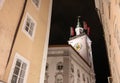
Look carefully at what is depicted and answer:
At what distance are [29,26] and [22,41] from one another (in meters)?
1.58

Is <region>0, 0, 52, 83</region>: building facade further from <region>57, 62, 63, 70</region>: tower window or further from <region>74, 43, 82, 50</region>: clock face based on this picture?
<region>74, 43, 82, 50</region>: clock face

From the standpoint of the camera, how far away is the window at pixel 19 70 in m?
8.63

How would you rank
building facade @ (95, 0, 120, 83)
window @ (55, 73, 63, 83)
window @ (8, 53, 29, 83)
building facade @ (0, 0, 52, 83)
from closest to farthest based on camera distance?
building facade @ (95, 0, 120, 83) → building facade @ (0, 0, 52, 83) → window @ (8, 53, 29, 83) → window @ (55, 73, 63, 83)

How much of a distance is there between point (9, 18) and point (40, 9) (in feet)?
14.2

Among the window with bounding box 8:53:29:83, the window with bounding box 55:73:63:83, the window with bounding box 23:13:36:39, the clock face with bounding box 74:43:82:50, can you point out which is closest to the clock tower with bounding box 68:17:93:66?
the clock face with bounding box 74:43:82:50

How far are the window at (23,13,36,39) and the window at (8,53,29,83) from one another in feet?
6.11

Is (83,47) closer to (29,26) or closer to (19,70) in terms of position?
(29,26)

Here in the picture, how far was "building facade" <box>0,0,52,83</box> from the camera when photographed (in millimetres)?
8345

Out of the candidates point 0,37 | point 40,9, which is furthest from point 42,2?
point 0,37

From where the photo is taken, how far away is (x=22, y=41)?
9.92m

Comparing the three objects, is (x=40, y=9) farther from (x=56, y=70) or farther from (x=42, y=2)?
(x=56, y=70)

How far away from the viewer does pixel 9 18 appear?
8.97m

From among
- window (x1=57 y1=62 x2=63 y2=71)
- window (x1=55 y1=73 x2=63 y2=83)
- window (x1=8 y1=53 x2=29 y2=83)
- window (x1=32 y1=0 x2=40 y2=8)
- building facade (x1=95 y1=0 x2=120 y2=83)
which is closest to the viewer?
building facade (x1=95 y1=0 x2=120 y2=83)

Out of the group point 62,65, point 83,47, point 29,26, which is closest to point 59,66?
point 62,65
